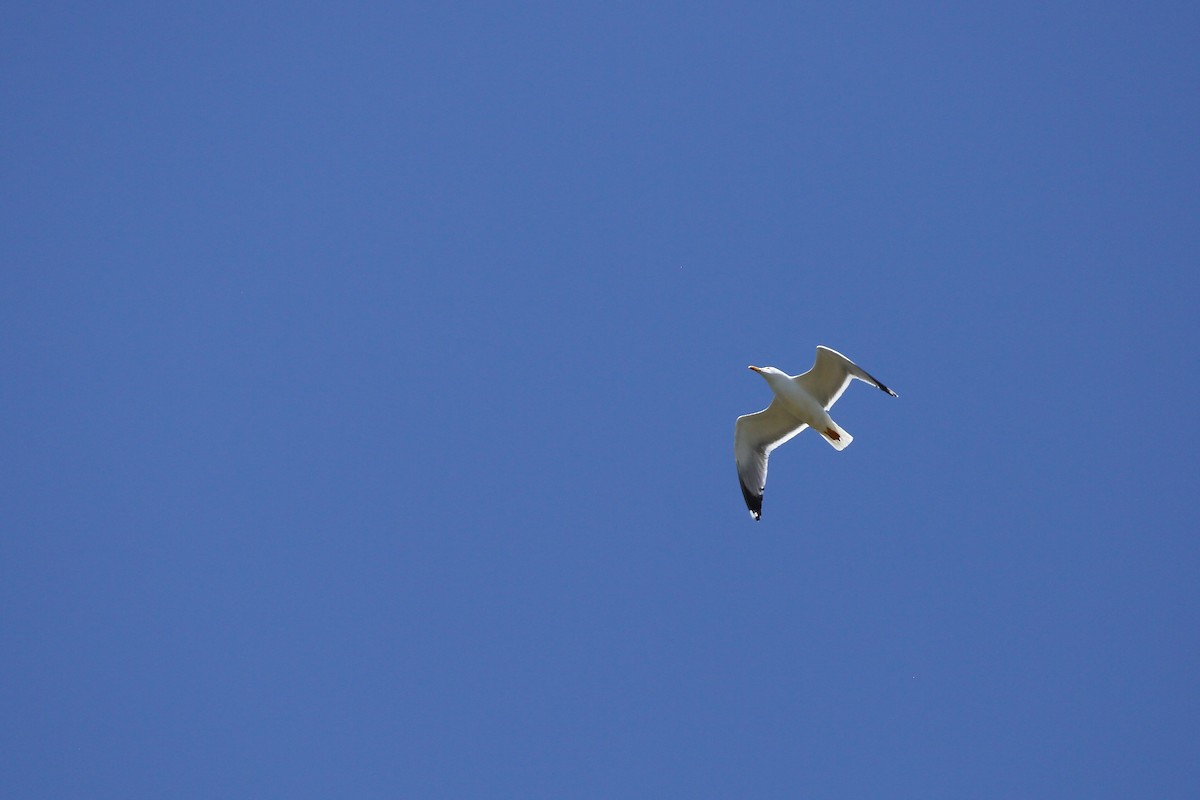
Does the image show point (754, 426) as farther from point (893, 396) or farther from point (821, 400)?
point (893, 396)

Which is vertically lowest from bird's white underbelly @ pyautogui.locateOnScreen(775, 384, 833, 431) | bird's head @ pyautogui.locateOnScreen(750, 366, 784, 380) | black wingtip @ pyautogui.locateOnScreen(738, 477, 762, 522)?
black wingtip @ pyautogui.locateOnScreen(738, 477, 762, 522)

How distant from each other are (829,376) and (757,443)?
4.17 ft

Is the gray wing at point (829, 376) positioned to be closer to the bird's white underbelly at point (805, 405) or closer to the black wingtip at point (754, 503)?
the bird's white underbelly at point (805, 405)

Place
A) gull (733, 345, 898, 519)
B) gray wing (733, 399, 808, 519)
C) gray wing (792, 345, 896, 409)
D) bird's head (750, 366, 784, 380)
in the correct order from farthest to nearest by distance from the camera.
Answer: gray wing (733, 399, 808, 519)
bird's head (750, 366, 784, 380)
gull (733, 345, 898, 519)
gray wing (792, 345, 896, 409)

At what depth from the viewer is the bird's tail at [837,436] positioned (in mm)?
12008

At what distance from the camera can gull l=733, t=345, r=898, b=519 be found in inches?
464

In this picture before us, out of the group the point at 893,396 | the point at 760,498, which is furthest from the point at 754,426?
the point at 893,396

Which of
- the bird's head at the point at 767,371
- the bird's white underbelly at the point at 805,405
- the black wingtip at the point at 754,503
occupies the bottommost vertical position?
the black wingtip at the point at 754,503

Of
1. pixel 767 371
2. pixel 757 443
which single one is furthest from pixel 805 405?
pixel 757 443

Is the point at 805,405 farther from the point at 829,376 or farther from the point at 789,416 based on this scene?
the point at 789,416

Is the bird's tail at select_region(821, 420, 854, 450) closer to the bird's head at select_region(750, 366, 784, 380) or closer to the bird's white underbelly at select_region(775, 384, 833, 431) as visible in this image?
the bird's white underbelly at select_region(775, 384, 833, 431)

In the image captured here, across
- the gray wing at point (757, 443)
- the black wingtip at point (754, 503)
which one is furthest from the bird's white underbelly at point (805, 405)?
the black wingtip at point (754, 503)

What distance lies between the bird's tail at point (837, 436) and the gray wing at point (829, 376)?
0.78 feet

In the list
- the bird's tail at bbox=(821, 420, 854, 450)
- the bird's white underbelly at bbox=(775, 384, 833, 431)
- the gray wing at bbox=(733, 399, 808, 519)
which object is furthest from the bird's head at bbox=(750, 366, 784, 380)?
the bird's tail at bbox=(821, 420, 854, 450)
